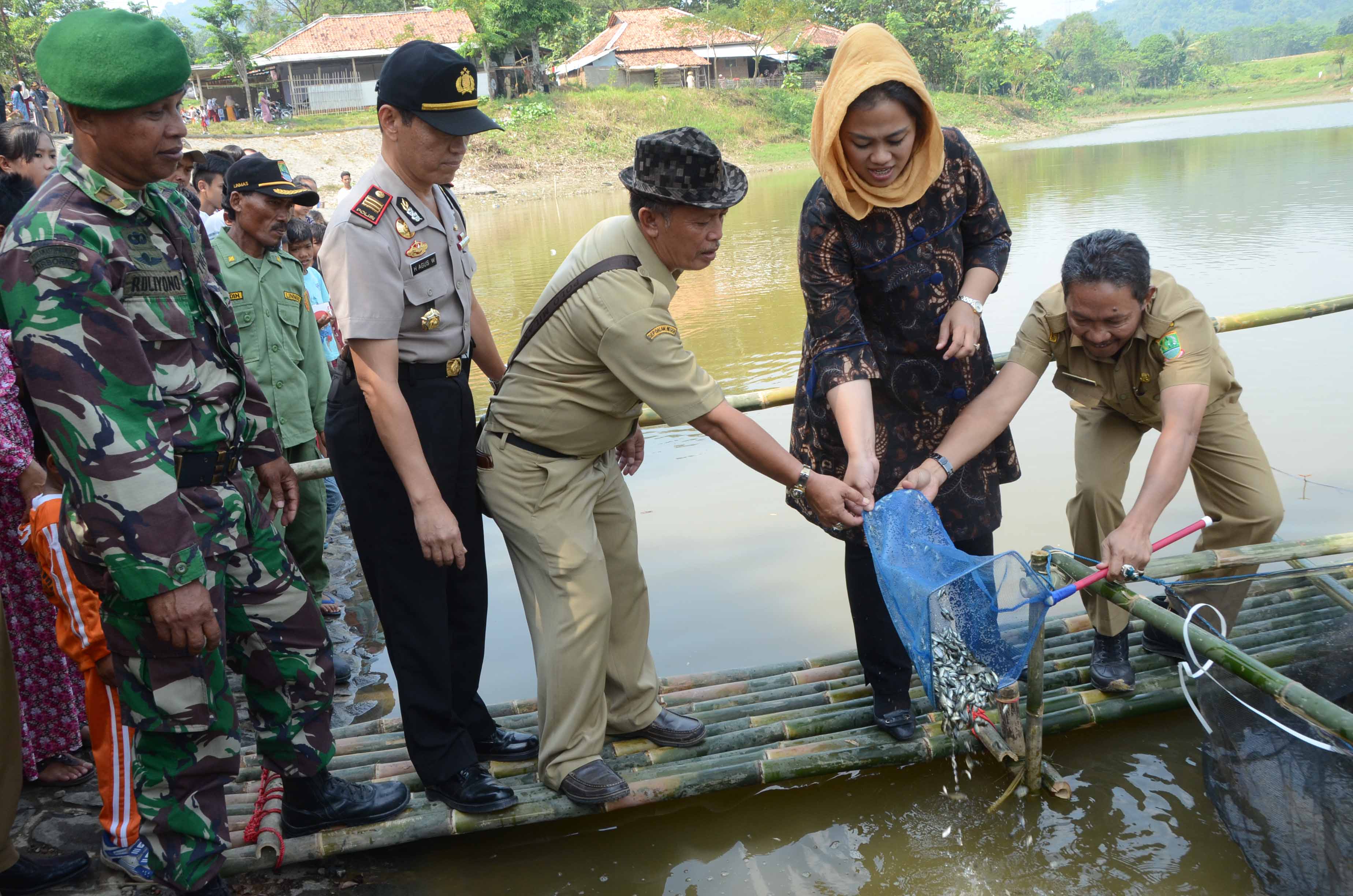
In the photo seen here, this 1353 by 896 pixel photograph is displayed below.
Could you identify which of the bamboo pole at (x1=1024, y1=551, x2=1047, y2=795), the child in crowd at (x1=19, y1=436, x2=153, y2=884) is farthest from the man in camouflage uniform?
the bamboo pole at (x1=1024, y1=551, x2=1047, y2=795)

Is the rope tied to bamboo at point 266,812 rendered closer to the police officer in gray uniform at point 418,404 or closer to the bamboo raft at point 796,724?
the bamboo raft at point 796,724

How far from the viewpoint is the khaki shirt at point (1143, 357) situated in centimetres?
289

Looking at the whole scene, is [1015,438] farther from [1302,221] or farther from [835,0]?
[835,0]

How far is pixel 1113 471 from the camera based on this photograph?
3.24m

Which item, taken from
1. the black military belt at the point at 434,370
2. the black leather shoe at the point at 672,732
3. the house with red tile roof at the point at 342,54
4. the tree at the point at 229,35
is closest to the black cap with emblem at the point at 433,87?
the black military belt at the point at 434,370

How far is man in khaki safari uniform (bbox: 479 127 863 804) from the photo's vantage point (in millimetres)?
2510

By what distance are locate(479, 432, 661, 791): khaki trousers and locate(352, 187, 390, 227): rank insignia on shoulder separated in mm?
684

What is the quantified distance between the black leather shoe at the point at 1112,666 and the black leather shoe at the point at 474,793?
1893mm

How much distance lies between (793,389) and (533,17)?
117 feet

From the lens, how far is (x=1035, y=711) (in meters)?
2.77

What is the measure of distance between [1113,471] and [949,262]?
38.1 inches

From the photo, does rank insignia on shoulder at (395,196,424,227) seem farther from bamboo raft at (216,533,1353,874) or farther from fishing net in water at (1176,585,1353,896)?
fishing net in water at (1176,585,1353,896)

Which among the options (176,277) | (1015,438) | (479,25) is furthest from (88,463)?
(479,25)

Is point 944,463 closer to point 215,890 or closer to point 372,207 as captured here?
point 372,207
